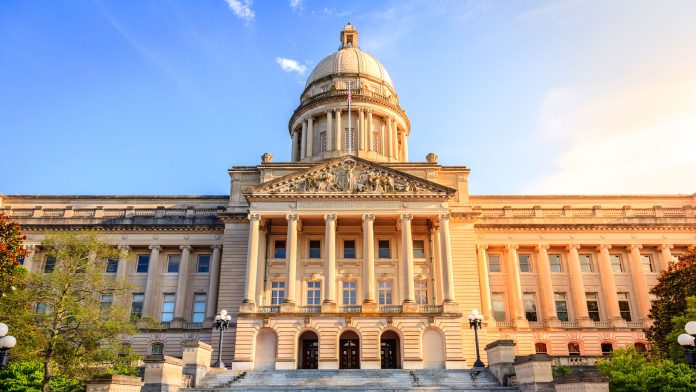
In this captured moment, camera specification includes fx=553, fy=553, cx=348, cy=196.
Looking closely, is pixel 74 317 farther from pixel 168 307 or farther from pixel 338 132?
pixel 338 132

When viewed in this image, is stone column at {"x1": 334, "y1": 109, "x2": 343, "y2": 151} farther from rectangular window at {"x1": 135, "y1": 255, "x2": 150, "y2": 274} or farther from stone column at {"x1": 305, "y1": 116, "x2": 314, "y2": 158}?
rectangular window at {"x1": 135, "y1": 255, "x2": 150, "y2": 274}

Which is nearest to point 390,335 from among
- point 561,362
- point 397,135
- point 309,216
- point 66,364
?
point 309,216

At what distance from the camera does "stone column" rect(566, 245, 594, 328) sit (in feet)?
142

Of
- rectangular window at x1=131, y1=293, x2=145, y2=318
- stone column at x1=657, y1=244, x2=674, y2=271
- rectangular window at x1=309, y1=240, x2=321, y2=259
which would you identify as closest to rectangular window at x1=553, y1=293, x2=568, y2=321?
stone column at x1=657, y1=244, x2=674, y2=271

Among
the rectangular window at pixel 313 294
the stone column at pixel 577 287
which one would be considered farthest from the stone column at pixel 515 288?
the rectangular window at pixel 313 294

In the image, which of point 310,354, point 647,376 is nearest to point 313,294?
point 310,354

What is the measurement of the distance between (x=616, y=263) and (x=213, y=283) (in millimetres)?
33213

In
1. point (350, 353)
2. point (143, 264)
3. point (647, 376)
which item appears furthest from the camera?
point (143, 264)

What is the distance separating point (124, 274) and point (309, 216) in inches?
655

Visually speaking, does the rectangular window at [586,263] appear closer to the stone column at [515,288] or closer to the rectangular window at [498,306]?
the stone column at [515,288]

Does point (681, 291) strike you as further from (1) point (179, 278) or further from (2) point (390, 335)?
(1) point (179, 278)

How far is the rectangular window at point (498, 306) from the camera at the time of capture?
44.1 meters

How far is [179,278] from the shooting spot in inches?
1730

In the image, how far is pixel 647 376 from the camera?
757 inches
